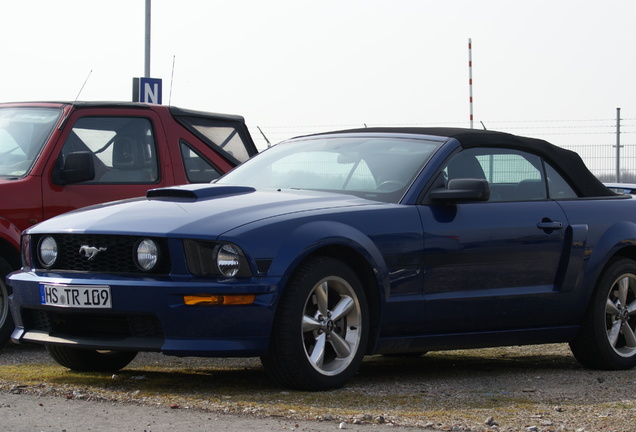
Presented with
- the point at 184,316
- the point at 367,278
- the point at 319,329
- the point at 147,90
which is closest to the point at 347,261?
the point at 367,278

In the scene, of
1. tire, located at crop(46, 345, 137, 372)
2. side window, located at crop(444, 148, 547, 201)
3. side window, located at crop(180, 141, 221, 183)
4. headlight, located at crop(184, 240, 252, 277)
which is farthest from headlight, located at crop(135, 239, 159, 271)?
side window, located at crop(180, 141, 221, 183)

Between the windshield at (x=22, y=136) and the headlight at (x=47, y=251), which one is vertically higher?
the windshield at (x=22, y=136)

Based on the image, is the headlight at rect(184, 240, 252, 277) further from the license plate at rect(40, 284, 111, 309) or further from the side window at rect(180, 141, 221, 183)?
the side window at rect(180, 141, 221, 183)

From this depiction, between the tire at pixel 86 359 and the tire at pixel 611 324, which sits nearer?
the tire at pixel 86 359

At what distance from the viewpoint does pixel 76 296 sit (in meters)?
6.47

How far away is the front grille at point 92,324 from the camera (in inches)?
251

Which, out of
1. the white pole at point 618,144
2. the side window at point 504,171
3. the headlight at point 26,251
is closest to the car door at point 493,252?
the side window at point 504,171

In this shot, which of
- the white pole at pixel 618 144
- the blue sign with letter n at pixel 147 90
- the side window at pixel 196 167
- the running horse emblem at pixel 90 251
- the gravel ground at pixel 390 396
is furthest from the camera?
the white pole at pixel 618 144

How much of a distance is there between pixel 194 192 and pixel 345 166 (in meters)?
1.09

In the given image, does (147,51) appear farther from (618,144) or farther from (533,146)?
(533,146)

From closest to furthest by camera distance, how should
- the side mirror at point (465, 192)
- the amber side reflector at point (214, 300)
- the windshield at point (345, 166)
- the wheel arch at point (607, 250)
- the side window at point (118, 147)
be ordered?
the amber side reflector at point (214, 300)
the side mirror at point (465, 192)
the windshield at point (345, 166)
the wheel arch at point (607, 250)
the side window at point (118, 147)

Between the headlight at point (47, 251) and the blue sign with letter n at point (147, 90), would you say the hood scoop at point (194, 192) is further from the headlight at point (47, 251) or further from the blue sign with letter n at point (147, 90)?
the blue sign with letter n at point (147, 90)

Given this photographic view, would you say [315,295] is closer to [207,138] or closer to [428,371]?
[428,371]

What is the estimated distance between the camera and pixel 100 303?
6.38 meters
